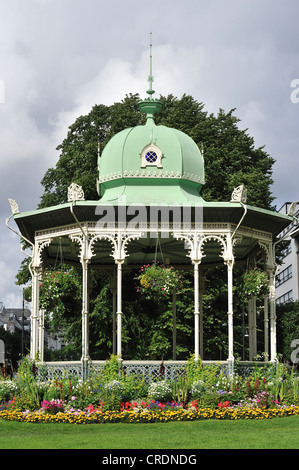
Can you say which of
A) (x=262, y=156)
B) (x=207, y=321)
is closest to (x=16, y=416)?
(x=207, y=321)

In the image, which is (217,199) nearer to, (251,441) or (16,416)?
(16,416)

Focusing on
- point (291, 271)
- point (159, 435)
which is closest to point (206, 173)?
point (159, 435)

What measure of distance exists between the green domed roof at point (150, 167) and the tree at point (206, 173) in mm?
9720

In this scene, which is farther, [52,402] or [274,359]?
[274,359]

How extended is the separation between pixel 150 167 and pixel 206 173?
51.4 ft

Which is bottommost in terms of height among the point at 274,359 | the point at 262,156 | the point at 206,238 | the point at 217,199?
the point at 274,359

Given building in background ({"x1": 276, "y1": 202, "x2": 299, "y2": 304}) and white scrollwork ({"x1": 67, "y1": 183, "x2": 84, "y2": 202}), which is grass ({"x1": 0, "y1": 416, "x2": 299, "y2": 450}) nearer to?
white scrollwork ({"x1": 67, "y1": 183, "x2": 84, "y2": 202})

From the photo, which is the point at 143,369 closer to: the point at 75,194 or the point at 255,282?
the point at 255,282

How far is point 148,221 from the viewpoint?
22781 mm

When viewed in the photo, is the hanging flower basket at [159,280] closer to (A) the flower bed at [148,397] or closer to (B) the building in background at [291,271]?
(A) the flower bed at [148,397]

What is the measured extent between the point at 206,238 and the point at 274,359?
4.38m

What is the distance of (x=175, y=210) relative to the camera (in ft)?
74.7

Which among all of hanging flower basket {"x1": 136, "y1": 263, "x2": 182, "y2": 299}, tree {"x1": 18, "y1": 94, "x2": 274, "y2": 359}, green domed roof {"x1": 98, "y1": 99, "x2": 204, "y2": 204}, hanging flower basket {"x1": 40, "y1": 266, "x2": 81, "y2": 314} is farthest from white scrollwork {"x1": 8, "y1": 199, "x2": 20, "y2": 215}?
tree {"x1": 18, "y1": 94, "x2": 274, "y2": 359}
